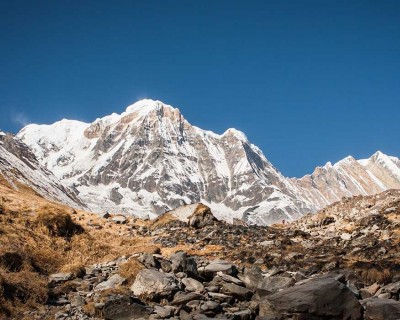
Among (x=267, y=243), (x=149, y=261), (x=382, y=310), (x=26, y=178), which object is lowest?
(x=382, y=310)

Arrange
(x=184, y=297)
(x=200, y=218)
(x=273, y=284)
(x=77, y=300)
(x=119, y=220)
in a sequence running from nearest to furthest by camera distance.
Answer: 1. (x=184, y=297)
2. (x=77, y=300)
3. (x=273, y=284)
4. (x=200, y=218)
5. (x=119, y=220)

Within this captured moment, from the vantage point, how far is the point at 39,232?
2661cm

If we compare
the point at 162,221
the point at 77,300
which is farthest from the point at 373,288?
the point at 162,221

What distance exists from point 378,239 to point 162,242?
45.8 feet

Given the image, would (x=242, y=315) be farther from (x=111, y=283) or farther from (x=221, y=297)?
(x=111, y=283)

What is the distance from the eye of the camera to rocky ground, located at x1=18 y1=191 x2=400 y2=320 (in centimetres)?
1516

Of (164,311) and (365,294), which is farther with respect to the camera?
(365,294)

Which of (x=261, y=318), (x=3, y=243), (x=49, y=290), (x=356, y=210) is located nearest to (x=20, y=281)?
(x=49, y=290)

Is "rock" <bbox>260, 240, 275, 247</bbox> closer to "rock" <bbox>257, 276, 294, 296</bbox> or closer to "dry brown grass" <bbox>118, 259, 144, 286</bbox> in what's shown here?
"rock" <bbox>257, 276, 294, 296</bbox>

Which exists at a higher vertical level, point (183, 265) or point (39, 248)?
point (39, 248)

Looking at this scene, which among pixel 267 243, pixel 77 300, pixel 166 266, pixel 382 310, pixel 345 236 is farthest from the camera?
pixel 345 236

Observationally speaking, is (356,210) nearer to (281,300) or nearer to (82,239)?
(82,239)

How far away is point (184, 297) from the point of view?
16281mm

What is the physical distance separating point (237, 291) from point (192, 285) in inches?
69.9
